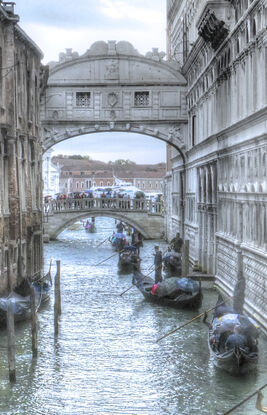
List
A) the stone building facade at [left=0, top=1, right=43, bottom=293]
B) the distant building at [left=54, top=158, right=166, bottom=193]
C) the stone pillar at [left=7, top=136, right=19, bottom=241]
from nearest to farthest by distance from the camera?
the stone building facade at [left=0, top=1, right=43, bottom=293]
the stone pillar at [left=7, top=136, right=19, bottom=241]
the distant building at [left=54, top=158, right=166, bottom=193]

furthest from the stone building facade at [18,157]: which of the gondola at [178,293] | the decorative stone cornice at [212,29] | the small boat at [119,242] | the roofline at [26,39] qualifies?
the small boat at [119,242]

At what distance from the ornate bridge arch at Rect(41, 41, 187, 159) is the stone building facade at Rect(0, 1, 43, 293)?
17.0 feet

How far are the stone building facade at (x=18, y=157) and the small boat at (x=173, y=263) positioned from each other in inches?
198

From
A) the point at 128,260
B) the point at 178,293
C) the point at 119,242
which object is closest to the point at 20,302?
the point at 178,293

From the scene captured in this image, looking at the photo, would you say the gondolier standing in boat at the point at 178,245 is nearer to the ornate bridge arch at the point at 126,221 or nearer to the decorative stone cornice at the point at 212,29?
the decorative stone cornice at the point at 212,29

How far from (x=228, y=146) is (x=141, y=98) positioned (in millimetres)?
9138

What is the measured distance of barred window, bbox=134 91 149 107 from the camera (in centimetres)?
2648

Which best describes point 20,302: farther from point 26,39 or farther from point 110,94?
point 110,94

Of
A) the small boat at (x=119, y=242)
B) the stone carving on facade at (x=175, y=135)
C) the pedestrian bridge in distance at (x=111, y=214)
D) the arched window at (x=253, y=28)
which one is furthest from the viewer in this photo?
the pedestrian bridge in distance at (x=111, y=214)

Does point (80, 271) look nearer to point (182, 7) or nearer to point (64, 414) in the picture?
point (182, 7)

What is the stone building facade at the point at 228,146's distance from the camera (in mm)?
14453

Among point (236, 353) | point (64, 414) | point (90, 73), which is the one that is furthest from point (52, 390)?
point (90, 73)

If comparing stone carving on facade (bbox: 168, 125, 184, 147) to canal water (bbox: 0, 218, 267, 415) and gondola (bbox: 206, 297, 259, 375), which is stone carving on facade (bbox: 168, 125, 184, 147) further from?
gondola (bbox: 206, 297, 259, 375)

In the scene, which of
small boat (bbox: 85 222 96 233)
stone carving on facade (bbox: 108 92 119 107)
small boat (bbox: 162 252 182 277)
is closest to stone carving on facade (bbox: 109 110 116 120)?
stone carving on facade (bbox: 108 92 119 107)
